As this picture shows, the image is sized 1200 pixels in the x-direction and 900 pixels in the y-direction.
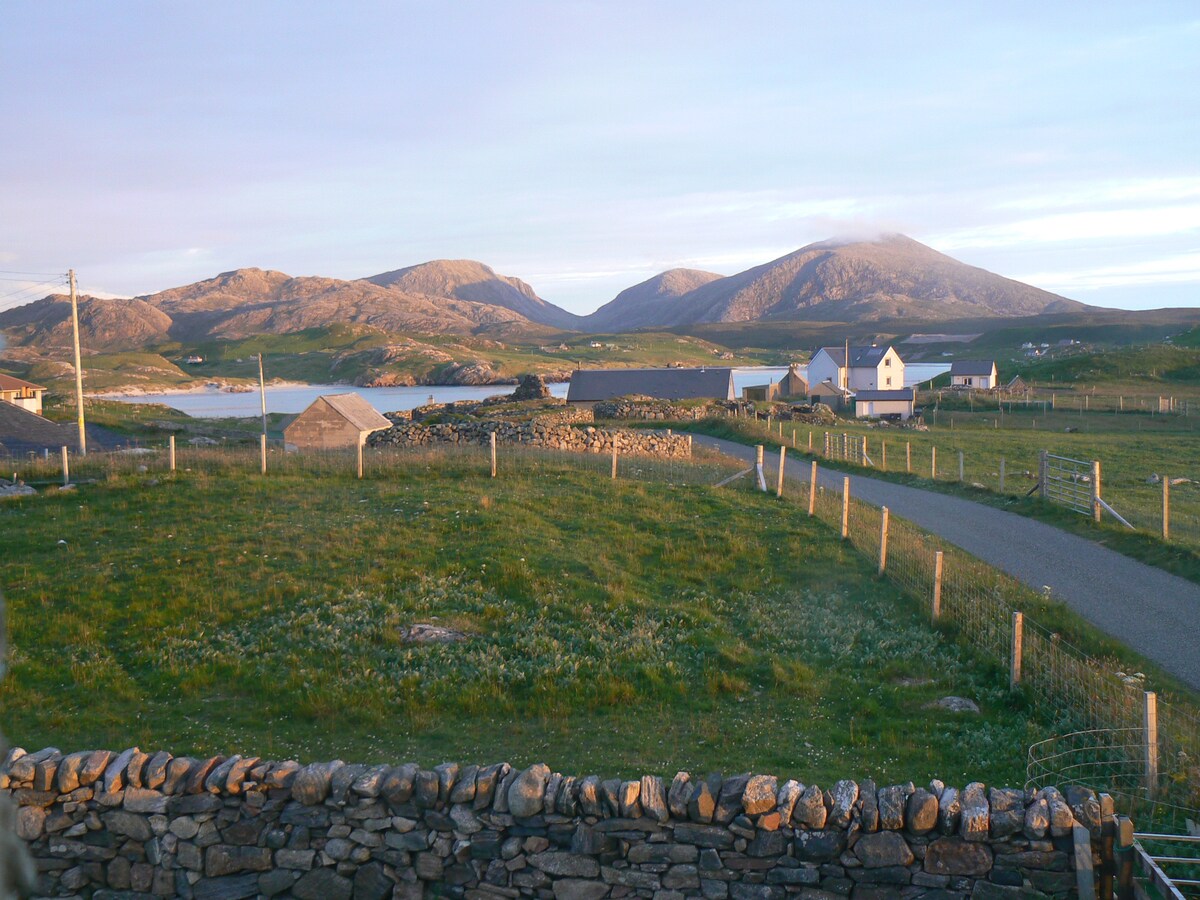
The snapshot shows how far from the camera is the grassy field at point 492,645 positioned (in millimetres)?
9828

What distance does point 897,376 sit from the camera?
9812 cm

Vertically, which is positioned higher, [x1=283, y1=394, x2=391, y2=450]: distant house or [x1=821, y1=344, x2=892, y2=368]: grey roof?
[x1=821, y1=344, x2=892, y2=368]: grey roof

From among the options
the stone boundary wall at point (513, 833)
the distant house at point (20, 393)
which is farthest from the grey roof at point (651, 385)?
the stone boundary wall at point (513, 833)

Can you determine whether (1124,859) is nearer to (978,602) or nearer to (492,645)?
(978,602)

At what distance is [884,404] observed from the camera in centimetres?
7162

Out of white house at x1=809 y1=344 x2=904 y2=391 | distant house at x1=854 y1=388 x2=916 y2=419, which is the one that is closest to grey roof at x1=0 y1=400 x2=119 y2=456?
distant house at x1=854 y1=388 x2=916 y2=419

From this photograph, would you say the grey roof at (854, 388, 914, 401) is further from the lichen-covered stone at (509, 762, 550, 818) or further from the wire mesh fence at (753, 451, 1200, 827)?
the lichen-covered stone at (509, 762, 550, 818)

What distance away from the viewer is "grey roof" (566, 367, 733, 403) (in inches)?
3088

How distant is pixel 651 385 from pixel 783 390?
58.8 ft

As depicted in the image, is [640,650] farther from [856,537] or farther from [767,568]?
[856,537]

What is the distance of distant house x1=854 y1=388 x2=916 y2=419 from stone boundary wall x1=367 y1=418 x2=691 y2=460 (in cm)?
3105

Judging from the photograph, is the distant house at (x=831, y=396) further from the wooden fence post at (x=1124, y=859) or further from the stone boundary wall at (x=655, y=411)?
the wooden fence post at (x=1124, y=859)

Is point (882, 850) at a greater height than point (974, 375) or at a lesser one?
lesser

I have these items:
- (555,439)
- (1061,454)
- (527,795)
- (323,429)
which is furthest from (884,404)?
(527,795)
